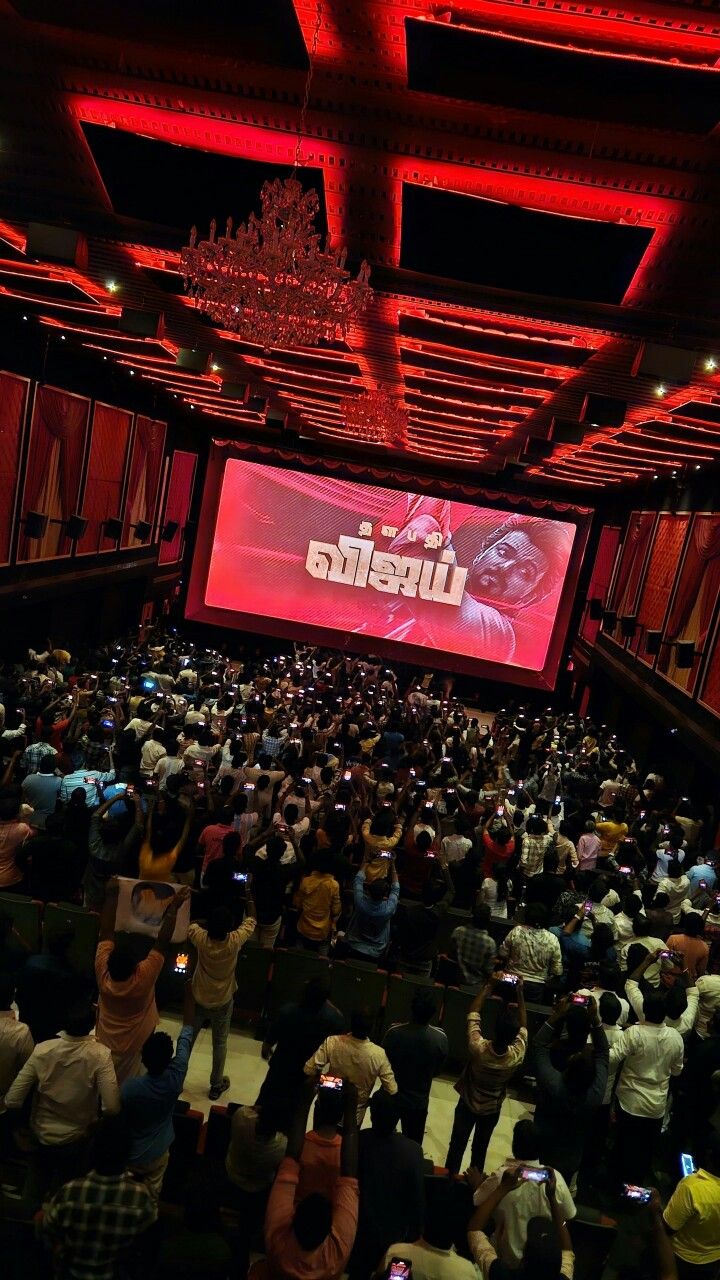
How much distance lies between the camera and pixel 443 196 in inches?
194

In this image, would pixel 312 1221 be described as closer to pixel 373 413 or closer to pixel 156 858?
pixel 156 858

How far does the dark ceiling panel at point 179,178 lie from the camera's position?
17.0 feet

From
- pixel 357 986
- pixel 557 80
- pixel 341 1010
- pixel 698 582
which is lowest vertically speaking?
pixel 341 1010

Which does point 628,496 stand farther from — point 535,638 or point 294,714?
point 294,714

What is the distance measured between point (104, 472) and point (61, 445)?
252 cm

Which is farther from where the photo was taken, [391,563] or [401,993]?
[391,563]

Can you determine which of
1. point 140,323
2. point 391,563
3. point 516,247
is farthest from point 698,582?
point 516,247

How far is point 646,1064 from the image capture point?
454cm

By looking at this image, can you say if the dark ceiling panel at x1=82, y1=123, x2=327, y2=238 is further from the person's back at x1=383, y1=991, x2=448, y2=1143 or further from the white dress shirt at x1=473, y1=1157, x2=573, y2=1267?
the white dress shirt at x1=473, y1=1157, x2=573, y2=1267

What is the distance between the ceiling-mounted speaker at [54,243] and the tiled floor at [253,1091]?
4834 mm

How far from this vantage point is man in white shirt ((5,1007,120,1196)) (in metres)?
3.40

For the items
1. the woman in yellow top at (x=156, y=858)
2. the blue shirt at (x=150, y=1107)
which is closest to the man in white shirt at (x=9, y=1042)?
the blue shirt at (x=150, y=1107)

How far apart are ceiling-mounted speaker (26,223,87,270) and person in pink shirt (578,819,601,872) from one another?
6.14 metres

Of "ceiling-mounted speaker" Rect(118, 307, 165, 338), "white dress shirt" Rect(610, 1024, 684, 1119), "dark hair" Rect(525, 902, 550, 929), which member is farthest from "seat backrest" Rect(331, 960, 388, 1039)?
"ceiling-mounted speaker" Rect(118, 307, 165, 338)
